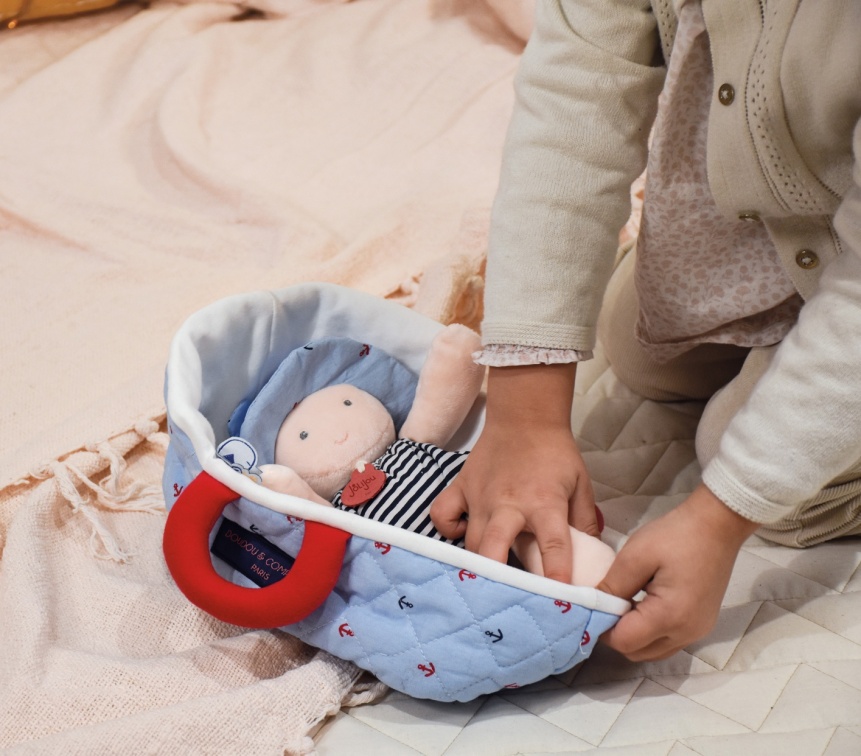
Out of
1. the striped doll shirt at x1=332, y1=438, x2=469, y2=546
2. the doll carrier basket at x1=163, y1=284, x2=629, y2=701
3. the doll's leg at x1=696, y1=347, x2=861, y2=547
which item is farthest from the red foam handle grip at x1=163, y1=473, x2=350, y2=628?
the doll's leg at x1=696, y1=347, x2=861, y2=547

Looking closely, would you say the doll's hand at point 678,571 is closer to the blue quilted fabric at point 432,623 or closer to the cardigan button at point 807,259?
the blue quilted fabric at point 432,623

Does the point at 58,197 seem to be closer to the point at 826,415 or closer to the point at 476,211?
the point at 476,211

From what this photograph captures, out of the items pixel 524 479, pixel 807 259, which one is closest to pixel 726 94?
pixel 807 259

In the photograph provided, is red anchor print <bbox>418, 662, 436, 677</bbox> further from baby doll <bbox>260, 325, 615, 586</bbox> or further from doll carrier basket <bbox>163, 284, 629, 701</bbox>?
baby doll <bbox>260, 325, 615, 586</bbox>

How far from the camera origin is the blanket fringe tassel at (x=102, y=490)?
0.79 meters

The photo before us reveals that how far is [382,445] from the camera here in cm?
Result: 79

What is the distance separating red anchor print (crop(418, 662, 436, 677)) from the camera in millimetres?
607

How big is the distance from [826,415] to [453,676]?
11.3 inches

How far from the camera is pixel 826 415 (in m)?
0.56

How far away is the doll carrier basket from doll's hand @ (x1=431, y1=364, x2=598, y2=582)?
5cm

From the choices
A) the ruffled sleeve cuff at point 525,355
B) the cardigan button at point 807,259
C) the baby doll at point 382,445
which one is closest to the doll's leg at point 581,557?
the baby doll at point 382,445

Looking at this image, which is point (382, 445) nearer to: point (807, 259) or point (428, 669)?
point (428, 669)

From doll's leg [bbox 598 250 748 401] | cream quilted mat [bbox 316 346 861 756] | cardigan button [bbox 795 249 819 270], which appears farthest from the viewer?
doll's leg [bbox 598 250 748 401]

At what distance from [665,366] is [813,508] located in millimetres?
225
